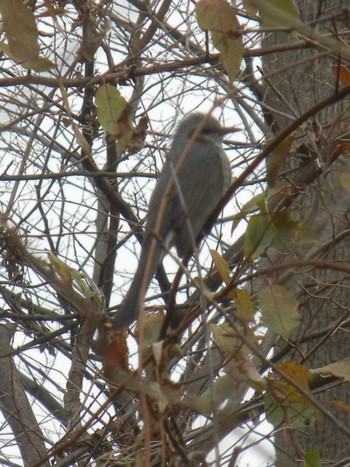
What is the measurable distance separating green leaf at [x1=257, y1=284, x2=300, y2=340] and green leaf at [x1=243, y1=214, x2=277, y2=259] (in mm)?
135

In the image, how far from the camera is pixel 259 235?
273cm

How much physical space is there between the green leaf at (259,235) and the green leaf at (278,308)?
0.14 metres

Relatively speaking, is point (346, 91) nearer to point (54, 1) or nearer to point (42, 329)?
point (54, 1)

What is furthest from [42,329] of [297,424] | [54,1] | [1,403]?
[297,424]

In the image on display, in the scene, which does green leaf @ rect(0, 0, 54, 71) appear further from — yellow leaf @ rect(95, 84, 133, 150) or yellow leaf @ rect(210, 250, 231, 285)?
yellow leaf @ rect(210, 250, 231, 285)

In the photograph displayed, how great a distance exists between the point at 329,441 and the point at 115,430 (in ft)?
8.92

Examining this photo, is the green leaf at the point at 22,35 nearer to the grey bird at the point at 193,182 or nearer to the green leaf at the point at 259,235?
the green leaf at the point at 259,235

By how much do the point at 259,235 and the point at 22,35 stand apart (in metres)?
1.20

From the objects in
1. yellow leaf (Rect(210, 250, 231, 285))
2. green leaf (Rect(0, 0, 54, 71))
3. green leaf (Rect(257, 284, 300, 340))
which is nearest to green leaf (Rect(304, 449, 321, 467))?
green leaf (Rect(257, 284, 300, 340))

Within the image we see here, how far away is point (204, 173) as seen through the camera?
A: 5.71 metres

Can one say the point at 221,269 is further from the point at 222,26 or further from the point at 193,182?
the point at 193,182

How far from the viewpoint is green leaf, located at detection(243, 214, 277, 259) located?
8.87ft

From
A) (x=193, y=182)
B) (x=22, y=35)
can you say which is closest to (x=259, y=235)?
(x=22, y=35)

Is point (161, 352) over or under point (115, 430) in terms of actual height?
under
